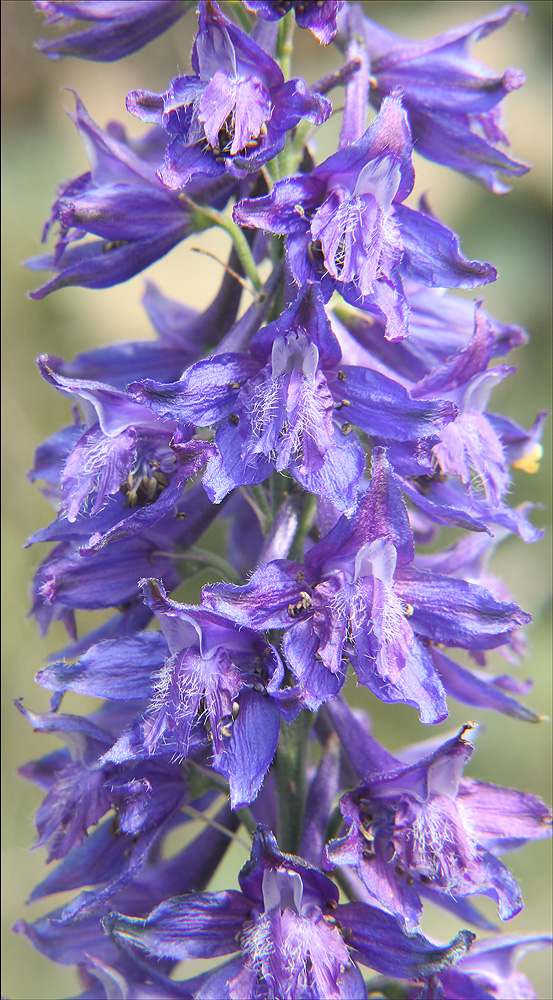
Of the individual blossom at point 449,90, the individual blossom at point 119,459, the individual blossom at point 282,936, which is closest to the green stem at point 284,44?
the individual blossom at point 449,90

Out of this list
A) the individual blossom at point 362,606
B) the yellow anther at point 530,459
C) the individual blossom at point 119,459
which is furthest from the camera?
the yellow anther at point 530,459

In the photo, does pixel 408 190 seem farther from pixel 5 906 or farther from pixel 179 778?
pixel 5 906

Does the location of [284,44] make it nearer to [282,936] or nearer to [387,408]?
[387,408]

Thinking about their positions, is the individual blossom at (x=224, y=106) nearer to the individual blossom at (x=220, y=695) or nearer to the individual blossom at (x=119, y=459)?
the individual blossom at (x=119, y=459)

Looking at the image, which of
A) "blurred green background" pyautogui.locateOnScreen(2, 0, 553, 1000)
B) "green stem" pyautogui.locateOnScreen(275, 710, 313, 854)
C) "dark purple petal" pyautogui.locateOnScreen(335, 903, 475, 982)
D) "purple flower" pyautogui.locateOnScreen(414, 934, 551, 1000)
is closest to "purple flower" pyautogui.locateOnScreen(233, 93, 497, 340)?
"green stem" pyautogui.locateOnScreen(275, 710, 313, 854)

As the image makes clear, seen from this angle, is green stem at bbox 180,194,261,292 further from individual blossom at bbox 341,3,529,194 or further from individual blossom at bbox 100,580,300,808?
individual blossom at bbox 100,580,300,808

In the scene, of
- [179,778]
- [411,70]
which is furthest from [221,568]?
[411,70]
